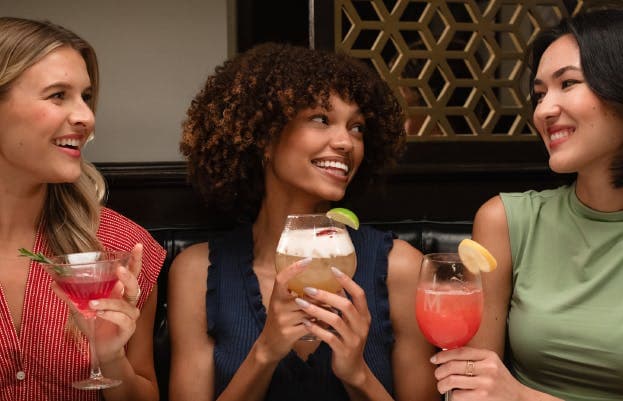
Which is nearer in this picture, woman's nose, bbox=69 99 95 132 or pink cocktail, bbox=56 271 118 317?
pink cocktail, bbox=56 271 118 317

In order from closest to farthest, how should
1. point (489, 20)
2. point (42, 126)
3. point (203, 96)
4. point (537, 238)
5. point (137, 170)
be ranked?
1. point (42, 126)
2. point (537, 238)
3. point (203, 96)
4. point (137, 170)
5. point (489, 20)

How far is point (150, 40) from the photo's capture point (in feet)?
10.0

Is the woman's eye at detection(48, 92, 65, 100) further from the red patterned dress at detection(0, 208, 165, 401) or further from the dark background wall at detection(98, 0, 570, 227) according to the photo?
the dark background wall at detection(98, 0, 570, 227)

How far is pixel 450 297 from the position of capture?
5.31ft

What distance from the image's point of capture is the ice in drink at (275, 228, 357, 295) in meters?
1.67

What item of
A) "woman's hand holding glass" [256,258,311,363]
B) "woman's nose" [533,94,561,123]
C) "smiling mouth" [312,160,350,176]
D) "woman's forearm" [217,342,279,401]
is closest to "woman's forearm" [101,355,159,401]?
"woman's forearm" [217,342,279,401]

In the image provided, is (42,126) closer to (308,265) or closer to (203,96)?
(203,96)

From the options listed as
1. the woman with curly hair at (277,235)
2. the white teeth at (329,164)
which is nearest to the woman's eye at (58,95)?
the woman with curly hair at (277,235)

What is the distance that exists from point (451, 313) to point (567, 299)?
21.0 inches

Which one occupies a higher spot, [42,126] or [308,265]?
[42,126]

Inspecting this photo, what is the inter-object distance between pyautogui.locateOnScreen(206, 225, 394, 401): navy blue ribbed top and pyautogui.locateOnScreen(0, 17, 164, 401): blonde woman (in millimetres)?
237

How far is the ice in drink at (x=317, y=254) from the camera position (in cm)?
167

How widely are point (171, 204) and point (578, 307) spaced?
1.60 metres

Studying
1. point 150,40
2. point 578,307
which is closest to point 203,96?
point 150,40
